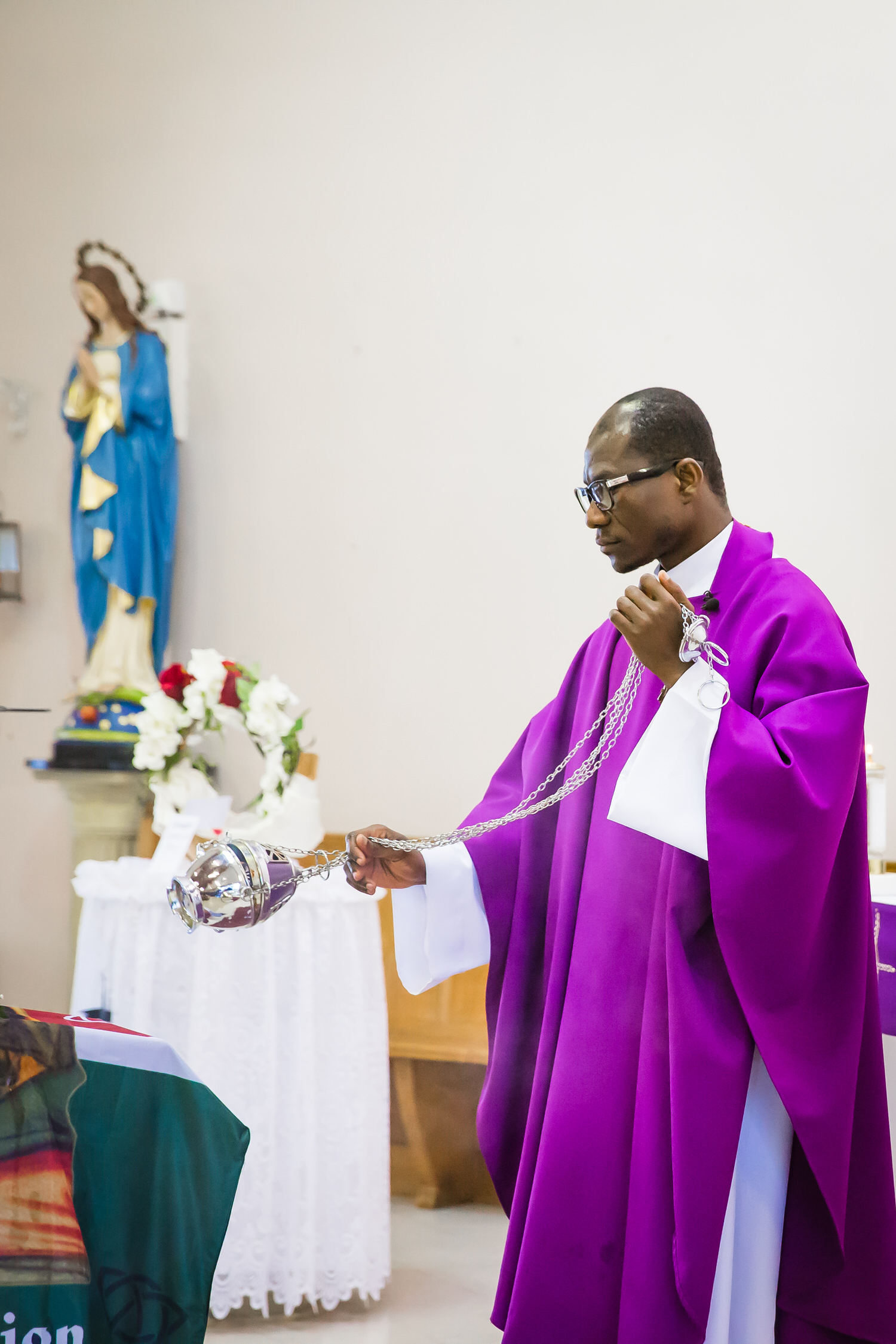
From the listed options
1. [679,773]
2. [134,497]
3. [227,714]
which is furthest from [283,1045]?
[134,497]

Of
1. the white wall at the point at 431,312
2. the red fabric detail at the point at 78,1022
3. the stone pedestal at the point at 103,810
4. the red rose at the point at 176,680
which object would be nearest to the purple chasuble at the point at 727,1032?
the red fabric detail at the point at 78,1022

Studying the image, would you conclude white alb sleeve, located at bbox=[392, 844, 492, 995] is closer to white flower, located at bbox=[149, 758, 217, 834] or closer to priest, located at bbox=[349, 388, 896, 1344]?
priest, located at bbox=[349, 388, 896, 1344]

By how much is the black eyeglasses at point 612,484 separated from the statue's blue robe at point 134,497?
11.4 ft

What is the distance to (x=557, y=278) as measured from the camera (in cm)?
446

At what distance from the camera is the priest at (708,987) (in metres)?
1.67

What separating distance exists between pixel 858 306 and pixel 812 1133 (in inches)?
115

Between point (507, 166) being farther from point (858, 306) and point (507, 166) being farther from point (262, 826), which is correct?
point (262, 826)

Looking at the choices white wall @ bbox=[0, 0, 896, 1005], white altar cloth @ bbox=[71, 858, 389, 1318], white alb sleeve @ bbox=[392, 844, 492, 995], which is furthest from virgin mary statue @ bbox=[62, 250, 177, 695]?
white alb sleeve @ bbox=[392, 844, 492, 995]

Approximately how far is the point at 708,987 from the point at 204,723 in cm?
215

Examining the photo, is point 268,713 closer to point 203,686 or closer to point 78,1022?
point 203,686

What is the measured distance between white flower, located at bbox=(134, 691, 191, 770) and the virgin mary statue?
4.89 ft

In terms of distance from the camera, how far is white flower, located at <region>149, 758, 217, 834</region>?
3.57 meters

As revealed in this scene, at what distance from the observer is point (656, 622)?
1699 mm

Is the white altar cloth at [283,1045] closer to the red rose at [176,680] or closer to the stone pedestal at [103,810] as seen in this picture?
the red rose at [176,680]
